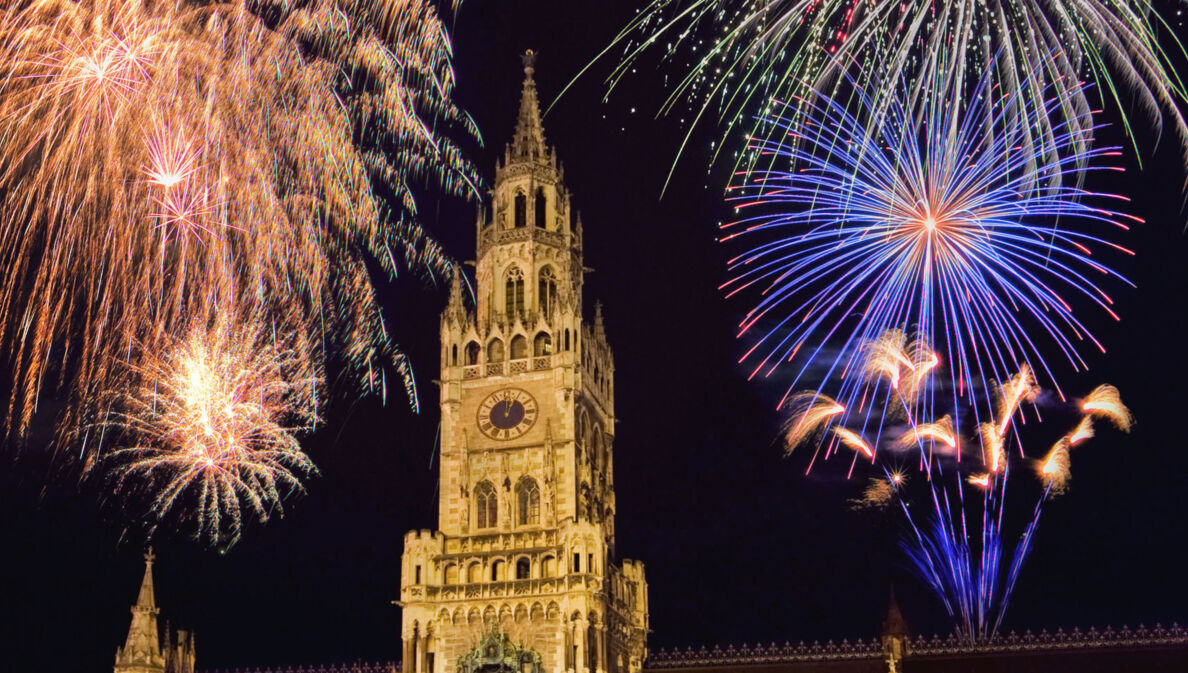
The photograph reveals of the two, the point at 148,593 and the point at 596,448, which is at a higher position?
the point at 596,448

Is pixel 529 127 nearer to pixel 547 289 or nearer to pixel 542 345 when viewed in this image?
pixel 547 289

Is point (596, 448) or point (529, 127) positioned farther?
point (529, 127)

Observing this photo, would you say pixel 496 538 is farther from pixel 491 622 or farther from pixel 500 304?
pixel 500 304

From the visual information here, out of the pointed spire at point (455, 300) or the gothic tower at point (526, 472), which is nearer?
the gothic tower at point (526, 472)

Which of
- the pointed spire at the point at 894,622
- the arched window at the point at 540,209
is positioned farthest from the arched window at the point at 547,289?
the pointed spire at the point at 894,622

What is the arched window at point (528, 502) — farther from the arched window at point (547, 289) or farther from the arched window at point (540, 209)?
the arched window at point (540, 209)

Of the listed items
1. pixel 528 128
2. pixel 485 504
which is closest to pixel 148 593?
pixel 485 504

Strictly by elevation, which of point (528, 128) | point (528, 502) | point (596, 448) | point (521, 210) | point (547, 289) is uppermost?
point (528, 128)
